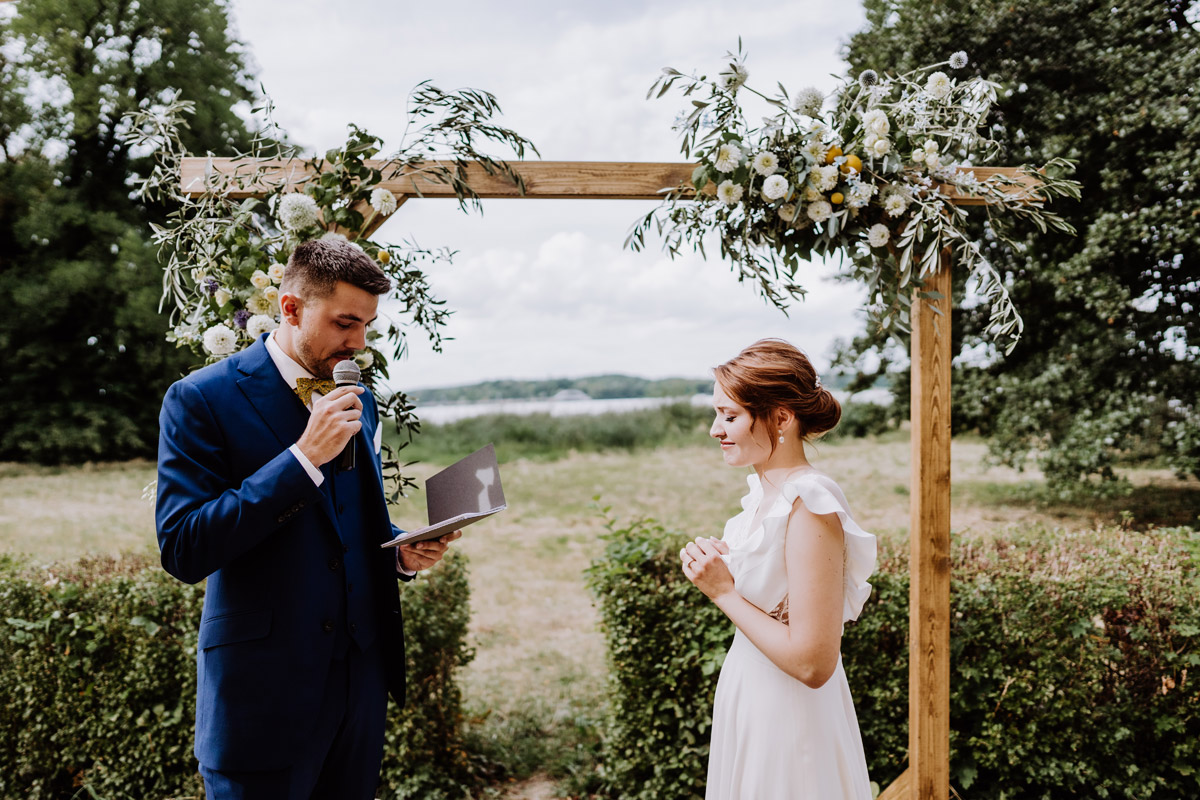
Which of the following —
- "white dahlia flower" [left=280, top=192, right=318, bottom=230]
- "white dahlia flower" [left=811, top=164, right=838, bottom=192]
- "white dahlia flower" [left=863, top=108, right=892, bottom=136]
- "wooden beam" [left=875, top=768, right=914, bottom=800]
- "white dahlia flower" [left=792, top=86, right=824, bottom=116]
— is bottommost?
"wooden beam" [left=875, top=768, right=914, bottom=800]

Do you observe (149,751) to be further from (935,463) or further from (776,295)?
(935,463)

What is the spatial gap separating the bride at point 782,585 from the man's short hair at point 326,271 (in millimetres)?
911

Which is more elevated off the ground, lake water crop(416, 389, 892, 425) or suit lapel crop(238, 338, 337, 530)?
suit lapel crop(238, 338, 337, 530)

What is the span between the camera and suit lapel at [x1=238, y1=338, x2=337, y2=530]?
1.77 m

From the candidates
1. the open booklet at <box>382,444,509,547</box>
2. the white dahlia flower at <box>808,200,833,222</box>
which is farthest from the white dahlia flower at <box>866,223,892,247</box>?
the open booklet at <box>382,444,509,547</box>

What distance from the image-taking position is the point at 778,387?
1.63 meters

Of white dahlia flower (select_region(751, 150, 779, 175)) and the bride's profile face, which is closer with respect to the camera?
the bride's profile face

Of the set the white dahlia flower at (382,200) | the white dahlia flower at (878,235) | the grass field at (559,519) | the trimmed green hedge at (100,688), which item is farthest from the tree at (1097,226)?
the trimmed green hedge at (100,688)

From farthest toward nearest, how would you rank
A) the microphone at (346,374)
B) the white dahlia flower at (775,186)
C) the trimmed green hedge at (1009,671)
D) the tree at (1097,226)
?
the tree at (1097,226) < the trimmed green hedge at (1009,671) < the white dahlia flower at (775,186) < the microphone at (346,374)

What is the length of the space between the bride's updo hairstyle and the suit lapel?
105 centimetres

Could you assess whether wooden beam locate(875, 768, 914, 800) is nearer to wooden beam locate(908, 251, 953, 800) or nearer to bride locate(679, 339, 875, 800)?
wooden beam locate(908, 251, 953, 800)

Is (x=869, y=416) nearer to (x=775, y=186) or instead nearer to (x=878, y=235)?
(x=878, y=235)

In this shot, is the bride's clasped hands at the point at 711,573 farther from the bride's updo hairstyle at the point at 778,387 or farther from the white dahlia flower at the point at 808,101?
the white dahlia flower at the point at 808,101

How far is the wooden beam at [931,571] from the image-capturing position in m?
2.79
